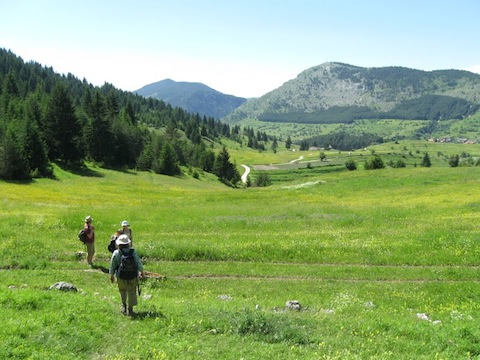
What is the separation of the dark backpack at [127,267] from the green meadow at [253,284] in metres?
1.56

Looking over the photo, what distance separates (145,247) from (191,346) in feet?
59.0

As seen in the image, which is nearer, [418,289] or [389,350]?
[389,350]

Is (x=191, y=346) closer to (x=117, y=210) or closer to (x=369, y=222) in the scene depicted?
(x=369, y=222)

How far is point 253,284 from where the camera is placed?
77.1ft

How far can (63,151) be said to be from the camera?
100438 mm

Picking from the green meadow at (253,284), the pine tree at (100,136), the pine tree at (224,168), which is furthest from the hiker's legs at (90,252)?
the pine tree at (224,168)

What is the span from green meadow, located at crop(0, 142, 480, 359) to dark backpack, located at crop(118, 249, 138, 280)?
5.11 ft

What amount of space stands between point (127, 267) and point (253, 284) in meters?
10.3

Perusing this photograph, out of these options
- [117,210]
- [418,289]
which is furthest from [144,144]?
[418,289]

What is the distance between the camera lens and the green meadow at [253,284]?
12680mm

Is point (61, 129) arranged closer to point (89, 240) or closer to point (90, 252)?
point (90, 252)

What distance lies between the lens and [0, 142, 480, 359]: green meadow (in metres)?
12.7

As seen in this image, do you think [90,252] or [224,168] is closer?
[90,252]

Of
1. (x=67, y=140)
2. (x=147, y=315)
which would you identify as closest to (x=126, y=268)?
(x=147, y=315)
